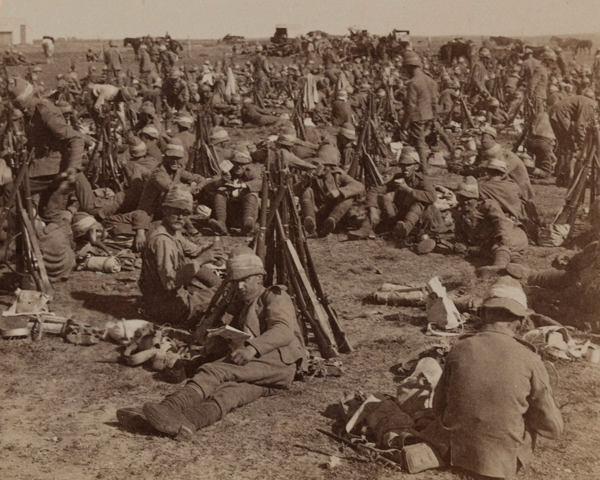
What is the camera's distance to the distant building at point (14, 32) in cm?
4336

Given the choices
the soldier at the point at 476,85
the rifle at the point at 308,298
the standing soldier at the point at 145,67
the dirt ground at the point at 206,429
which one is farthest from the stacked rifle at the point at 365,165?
the standing soldier at the point at 145,67

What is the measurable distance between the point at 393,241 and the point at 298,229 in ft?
14.4

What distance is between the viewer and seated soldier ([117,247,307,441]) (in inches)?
218

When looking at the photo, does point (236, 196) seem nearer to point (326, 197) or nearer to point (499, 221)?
point (326, 197)

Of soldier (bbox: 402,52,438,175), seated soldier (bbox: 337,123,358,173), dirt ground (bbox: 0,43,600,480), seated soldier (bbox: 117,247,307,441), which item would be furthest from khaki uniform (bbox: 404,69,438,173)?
seated soldier (bbox: 117,247,307,441)

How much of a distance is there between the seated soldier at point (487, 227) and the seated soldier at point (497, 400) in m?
5.37

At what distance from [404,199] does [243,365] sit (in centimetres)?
624

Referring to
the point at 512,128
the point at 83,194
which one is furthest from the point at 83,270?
the point at 512,128

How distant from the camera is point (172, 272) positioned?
25.3 feet

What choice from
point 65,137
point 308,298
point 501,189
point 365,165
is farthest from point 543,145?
point 308,298

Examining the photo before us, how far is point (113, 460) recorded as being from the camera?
17.0 ft

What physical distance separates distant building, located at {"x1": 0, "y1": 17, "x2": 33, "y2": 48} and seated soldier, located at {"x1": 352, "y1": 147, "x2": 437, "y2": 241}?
35.4 meters

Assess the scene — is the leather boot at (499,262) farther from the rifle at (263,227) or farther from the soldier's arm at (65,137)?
the soldier's arm at (65,137)

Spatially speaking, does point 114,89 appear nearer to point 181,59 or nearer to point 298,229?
point 298,229
